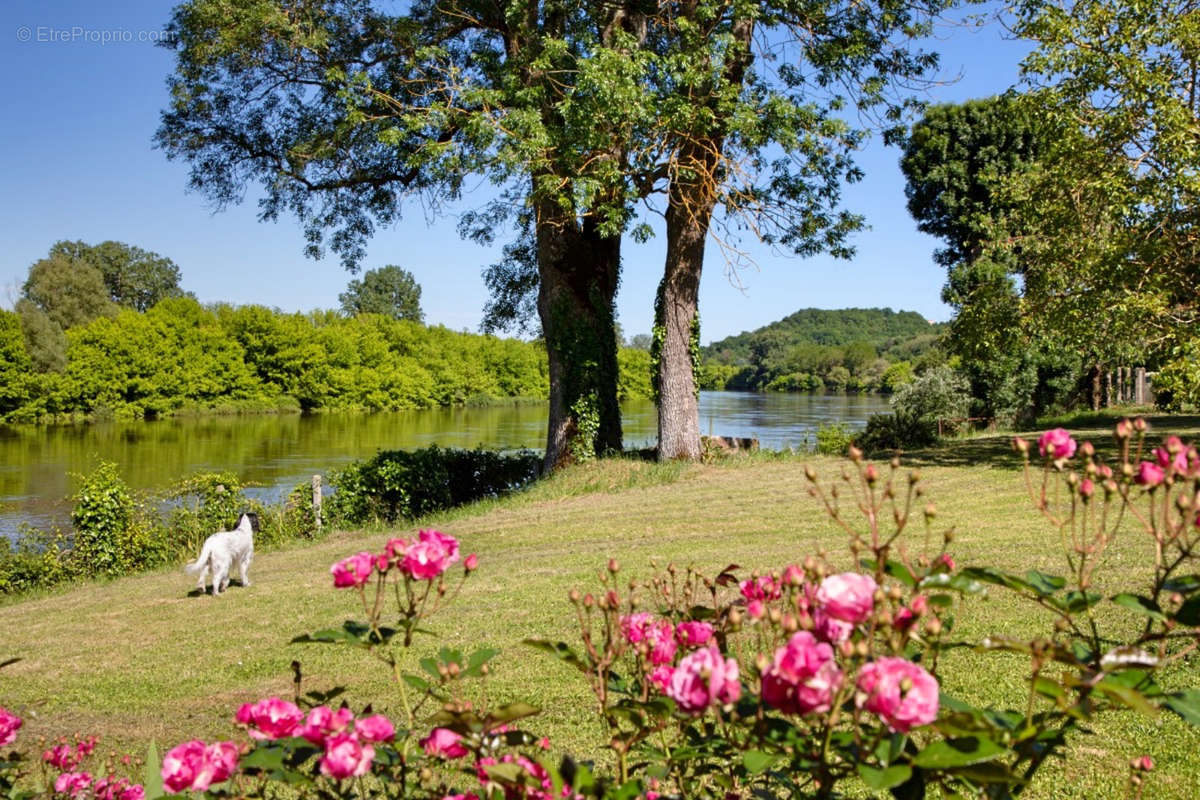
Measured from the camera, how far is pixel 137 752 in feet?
12.6

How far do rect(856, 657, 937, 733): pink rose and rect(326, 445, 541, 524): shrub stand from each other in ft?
37.8

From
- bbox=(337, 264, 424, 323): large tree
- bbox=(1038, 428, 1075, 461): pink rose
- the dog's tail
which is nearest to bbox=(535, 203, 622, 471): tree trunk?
the dog's tail

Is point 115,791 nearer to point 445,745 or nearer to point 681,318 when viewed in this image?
point 445,745

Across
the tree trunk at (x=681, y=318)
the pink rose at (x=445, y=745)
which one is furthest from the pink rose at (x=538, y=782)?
the tree trunk at (x=681, y=318)

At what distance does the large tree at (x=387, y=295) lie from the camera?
305 ft

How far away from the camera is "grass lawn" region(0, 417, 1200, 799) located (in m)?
3.95

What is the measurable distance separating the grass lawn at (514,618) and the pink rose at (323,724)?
47.7 inches

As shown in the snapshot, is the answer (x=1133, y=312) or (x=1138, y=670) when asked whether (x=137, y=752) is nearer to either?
(x=1138, y=670)

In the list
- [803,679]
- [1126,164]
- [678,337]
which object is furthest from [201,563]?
[1126,164]

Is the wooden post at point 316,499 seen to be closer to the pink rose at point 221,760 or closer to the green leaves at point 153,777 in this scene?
the green leaves at point 153,777

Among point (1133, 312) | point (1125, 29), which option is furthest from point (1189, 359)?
point (1125, 29)

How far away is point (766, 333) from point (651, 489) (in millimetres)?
111817

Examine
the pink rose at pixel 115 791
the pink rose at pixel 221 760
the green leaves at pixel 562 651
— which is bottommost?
the pink rose at pixel 115 791

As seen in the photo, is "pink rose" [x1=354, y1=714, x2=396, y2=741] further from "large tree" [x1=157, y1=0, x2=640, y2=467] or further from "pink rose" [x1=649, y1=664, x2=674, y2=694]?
"large tree" [x1=157, y1=0, x2=640, y2=467]
